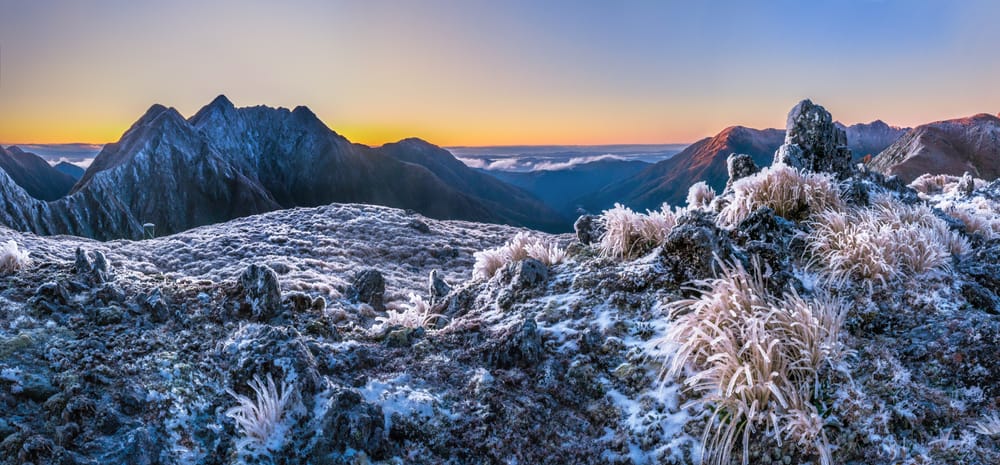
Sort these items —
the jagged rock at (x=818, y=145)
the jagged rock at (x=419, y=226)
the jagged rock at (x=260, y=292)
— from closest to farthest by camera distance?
the jagged rock at (x=260, y=292) → the jagged rock at (x=818, y=145) → the jagged rock at (x=419, y=226)

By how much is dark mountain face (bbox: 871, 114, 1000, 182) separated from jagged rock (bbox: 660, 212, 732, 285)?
281 ft

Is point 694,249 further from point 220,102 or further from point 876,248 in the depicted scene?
point 220,102

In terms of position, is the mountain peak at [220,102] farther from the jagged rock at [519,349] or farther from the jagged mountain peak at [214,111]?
the jagged rock at [519,349]

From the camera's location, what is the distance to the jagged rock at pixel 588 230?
729 cm

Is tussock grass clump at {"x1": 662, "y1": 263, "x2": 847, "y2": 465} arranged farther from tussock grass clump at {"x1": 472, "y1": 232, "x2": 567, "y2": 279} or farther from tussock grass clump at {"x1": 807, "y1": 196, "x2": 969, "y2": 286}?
tussock grass clump at {"x1": 472, "y1": 232, "x2": 567, "y2": 279}

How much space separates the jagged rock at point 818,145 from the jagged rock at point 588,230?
3800 millimetres

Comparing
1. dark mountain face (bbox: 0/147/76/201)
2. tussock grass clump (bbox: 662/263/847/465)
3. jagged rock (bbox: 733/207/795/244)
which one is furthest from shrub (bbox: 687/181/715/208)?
dark mountain face (bbox: 0/147/76/201)

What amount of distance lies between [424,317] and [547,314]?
6.45 feet

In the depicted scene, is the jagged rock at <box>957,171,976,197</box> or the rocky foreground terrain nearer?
the rocky foreground terrain

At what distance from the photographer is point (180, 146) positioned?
5561 inches

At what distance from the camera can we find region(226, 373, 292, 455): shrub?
12.0ft

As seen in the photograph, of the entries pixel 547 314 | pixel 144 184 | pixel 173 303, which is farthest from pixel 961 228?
pixel 144 184

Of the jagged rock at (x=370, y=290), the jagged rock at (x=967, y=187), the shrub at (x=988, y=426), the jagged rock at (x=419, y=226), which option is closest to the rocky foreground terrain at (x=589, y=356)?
the shrub at (x=988, y=426)

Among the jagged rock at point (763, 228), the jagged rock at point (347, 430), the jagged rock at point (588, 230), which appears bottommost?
the jagged rock at point (347, 430)
